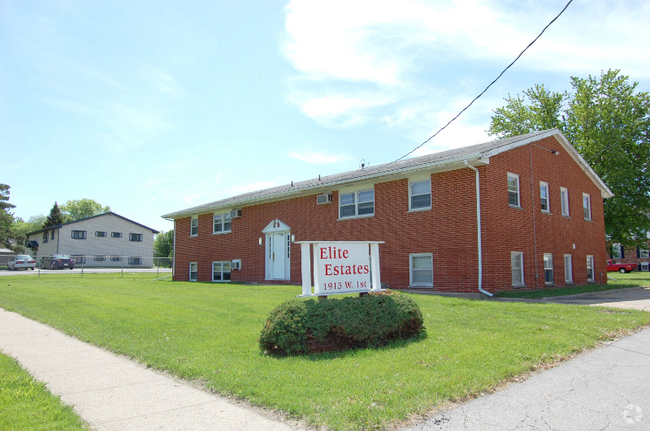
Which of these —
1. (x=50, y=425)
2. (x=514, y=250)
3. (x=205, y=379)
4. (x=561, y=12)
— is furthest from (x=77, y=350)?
(x=514, y=250)

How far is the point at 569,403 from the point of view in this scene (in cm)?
455

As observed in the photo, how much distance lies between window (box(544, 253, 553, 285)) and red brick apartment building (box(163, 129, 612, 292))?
1.6 inches

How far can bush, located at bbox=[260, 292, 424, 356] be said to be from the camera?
6.29 metres

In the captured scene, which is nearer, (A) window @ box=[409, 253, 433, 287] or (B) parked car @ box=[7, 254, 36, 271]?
(A) window @ box=[409, 253, 433, 287]

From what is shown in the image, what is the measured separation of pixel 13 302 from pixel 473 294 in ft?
44.0

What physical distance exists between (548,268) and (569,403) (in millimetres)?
13897

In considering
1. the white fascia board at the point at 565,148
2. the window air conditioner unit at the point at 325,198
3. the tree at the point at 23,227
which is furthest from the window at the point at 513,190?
the tree at the point at 23,227

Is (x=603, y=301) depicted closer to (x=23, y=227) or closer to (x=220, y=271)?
(x=220, y=271)

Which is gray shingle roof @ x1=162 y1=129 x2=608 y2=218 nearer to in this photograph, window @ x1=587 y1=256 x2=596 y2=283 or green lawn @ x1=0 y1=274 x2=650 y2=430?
green lawn @ x1=0 y1=274 x2=650 y2=430

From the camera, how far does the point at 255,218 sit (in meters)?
21.8

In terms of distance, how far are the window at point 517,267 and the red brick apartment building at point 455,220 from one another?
3 cm

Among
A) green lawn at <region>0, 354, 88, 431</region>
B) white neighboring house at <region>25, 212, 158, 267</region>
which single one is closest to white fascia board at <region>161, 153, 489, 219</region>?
green lawn at <region>0, 354, 88, 431</region>

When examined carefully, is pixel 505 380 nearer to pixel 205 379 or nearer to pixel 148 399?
pixel 205 379

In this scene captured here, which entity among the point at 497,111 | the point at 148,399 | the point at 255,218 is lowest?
the point at 148,399
